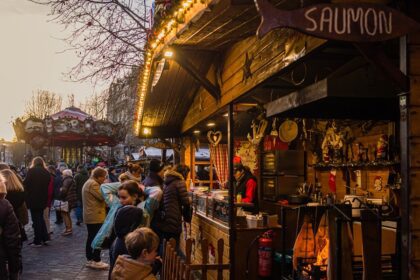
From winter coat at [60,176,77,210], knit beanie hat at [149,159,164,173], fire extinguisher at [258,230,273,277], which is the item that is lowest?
fire extinguisher at [258,230,273,277]

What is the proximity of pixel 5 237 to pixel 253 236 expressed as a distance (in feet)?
11.8

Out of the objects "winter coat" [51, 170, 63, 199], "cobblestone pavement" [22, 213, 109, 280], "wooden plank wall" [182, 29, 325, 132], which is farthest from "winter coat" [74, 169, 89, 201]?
"wooden plank wall" [182, 29, 325, 132]

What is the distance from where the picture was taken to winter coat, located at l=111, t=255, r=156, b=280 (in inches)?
159

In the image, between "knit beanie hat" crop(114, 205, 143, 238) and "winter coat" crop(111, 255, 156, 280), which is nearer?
"winter coat" crop(111, 255, 156, 280)

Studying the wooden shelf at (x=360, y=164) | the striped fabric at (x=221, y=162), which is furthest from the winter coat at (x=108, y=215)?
the striped fabric at (x=221, y=162)

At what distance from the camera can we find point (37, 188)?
12.3 m

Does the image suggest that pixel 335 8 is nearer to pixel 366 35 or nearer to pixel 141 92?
pixel 366 35

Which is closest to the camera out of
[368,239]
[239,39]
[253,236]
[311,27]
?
[311,27]

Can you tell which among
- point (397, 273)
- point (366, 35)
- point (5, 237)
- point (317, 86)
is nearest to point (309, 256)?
point (397, 273)

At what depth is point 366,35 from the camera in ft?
10.0

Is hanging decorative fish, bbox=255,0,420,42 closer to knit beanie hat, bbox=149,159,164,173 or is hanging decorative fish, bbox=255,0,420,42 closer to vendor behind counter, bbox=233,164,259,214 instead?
knit beanie hat, bbox=149,159,164,173

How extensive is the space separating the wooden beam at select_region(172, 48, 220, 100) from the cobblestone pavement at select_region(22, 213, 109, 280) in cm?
396

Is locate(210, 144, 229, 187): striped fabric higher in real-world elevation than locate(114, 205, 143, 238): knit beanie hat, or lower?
higher

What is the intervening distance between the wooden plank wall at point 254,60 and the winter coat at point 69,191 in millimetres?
6483
